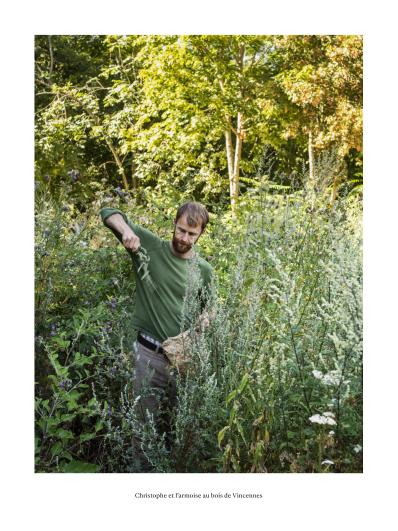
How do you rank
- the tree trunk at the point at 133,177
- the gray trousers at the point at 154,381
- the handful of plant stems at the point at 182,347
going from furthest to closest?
the tree trunk at the point at 133,177
the gray trousers at the point at 154,381
the handful of plant stems at the point at 182,347

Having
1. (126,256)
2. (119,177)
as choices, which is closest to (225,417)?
(126,256)

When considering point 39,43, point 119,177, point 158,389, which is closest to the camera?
point 158,389

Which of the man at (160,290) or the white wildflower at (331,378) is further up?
the man at (160,290)

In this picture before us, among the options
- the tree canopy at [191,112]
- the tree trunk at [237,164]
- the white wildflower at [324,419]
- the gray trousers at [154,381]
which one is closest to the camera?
the white wildflower at [324,419]

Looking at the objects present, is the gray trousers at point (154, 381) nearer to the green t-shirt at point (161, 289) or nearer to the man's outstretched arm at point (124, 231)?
the green t-shirt at point (161, 289)

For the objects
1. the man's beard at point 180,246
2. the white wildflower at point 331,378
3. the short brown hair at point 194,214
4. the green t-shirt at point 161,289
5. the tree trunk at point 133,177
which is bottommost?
the white wildflower at point 331,378

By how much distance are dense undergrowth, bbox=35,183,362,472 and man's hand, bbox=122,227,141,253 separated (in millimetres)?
497

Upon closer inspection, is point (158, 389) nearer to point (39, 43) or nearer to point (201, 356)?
point (201, 356)

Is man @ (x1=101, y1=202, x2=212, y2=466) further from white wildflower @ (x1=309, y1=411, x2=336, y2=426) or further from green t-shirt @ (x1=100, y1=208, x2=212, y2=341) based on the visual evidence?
white wildflower @ (x1=309, y1=411, x2=336, y2=426)

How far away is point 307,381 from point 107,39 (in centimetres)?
234

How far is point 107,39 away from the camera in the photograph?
3.61 meters

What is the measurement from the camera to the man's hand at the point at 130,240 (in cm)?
322

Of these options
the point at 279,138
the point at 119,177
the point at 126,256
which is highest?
the point at 279,138

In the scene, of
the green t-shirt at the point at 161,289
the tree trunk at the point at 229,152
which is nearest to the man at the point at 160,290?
the green t-shirt at the point at 161,289
